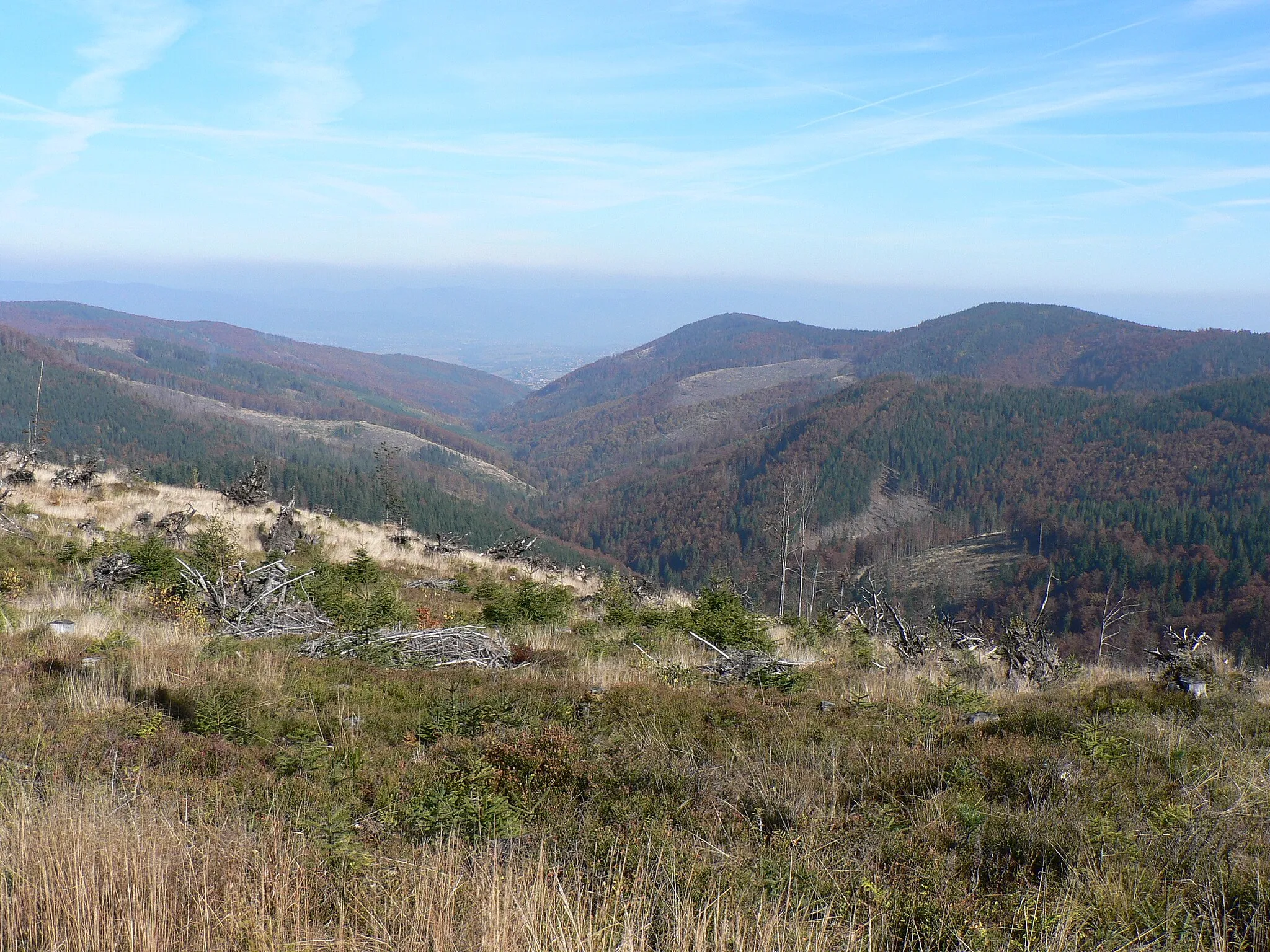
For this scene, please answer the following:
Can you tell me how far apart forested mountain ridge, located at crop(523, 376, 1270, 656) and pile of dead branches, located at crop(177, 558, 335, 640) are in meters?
72.7

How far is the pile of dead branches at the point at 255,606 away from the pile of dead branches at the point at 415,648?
86 centimetres

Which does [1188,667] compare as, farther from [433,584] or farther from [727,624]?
[433,584]

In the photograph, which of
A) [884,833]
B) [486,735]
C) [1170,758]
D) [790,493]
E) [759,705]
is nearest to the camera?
[884,833]

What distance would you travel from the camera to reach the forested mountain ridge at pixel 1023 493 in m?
84.7

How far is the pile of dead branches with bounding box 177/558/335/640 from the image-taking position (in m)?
9.07

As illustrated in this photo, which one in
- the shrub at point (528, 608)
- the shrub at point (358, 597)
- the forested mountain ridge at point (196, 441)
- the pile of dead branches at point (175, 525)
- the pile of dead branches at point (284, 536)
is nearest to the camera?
the shrub at point (358, 597)

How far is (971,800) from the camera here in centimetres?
441

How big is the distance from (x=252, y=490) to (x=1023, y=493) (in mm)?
133612

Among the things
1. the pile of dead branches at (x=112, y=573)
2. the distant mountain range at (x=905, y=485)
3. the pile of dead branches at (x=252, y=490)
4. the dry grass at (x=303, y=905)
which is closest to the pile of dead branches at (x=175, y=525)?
the pile of dead branches at (x=112, y=573)

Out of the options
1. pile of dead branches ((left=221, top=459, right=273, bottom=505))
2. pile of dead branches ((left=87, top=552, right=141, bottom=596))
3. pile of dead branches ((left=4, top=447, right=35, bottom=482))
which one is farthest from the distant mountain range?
pile of dead branches ((left=87, top=552, right=141, bottom=596))

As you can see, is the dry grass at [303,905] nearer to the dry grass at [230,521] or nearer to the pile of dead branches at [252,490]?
the dry grass at [230,521]

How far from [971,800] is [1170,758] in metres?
1.81

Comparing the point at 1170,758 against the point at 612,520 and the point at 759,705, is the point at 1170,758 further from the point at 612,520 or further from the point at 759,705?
the point at 612,520

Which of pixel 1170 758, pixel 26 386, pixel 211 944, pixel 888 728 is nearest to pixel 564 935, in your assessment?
pixel 211 944
